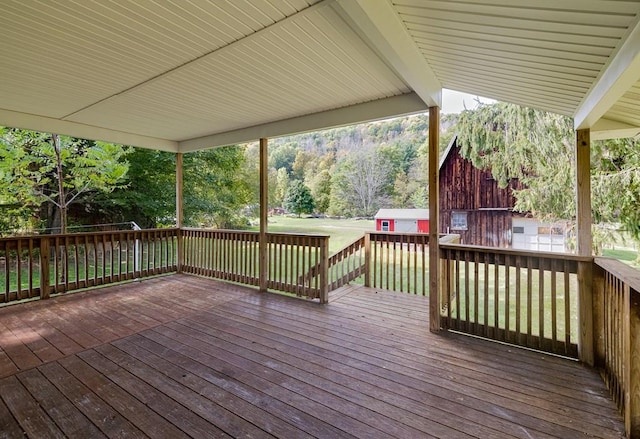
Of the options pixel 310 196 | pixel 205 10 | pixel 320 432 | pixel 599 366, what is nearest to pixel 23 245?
pixel 205 10

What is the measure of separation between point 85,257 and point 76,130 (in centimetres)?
213

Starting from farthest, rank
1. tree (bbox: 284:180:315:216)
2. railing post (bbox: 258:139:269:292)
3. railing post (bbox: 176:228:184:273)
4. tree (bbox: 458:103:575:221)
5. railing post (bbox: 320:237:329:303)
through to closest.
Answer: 1. tree (bbox: 284:180:315:216)
2. railing post (bbox: 176:228:184:273)
3. tree (bbox: 458:103:575:221)
4. railing post (bbox: 258:139:269:292)
5. railing post (bbox: 320:237:329:303)

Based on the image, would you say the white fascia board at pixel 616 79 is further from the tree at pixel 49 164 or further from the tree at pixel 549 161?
the tree at pixel 49 164

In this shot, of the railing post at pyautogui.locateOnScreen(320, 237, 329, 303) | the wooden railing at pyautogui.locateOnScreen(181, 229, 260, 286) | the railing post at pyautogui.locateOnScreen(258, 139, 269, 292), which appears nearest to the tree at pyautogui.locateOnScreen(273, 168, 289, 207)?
the wooden railing at pyautogui.locateOnScreen(181, 229, 260, 286)

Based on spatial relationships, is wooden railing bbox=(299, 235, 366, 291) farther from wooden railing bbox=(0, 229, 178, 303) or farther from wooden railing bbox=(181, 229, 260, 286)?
wooden railing bbox=(0, 229, 178, 303)

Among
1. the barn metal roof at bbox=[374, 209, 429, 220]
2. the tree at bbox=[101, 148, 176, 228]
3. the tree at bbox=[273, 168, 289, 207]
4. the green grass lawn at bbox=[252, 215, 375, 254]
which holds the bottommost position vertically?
the green grass lawn at bbox=[252, 215, 375, 254]

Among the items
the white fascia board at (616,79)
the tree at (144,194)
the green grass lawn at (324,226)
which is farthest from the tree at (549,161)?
the tree at (144,194)

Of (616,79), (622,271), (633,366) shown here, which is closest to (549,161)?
(622,271)

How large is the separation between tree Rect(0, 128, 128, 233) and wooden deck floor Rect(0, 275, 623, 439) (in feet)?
14.0

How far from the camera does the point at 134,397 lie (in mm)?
2256

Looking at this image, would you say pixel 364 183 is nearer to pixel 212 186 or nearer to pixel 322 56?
pixel 212 186

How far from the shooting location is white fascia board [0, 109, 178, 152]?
4.41 m

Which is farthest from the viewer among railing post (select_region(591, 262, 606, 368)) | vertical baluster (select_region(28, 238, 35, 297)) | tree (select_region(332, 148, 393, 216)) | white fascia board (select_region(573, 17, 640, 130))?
tree (select_region(332, 148, 393, 216))

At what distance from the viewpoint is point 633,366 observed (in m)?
1.91
